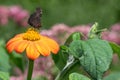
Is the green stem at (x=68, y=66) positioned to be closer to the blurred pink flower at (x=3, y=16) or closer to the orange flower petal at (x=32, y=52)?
the orange flower petal at (x=32, y=52)

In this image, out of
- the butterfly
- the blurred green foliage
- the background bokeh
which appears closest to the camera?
the butterfly

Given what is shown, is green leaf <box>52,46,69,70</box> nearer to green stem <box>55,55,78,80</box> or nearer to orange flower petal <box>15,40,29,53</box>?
green stem <box>55,55,78,80</box>

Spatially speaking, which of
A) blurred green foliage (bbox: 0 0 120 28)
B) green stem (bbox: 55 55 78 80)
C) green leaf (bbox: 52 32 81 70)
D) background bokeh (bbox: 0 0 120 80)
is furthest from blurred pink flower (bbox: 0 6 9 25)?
green stem (bbox: 55 55 78 80)

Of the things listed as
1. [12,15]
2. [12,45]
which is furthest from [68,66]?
[12,15]

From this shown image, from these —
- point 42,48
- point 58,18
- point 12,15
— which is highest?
point 42,48

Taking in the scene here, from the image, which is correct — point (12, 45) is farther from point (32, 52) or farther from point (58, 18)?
point (58, 18)

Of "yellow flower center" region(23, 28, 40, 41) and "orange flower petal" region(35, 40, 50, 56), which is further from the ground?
"yellow flower center" region(23, 28, 40, 41)
